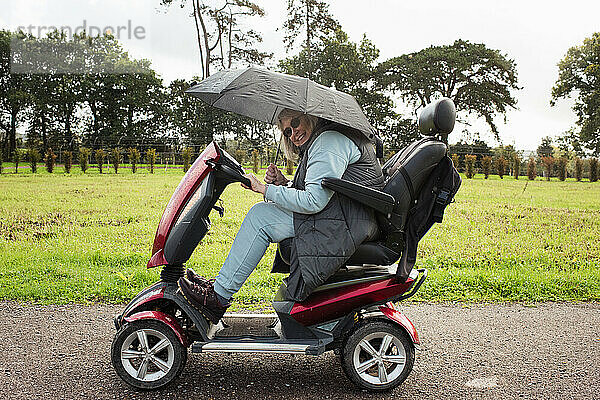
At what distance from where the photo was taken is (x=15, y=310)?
16.8 ft

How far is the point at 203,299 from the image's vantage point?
3.52 meters

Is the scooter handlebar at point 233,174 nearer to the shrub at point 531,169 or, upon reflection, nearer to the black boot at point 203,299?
the black boot at point 203,299

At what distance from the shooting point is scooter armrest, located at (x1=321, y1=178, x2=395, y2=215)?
3.34 m

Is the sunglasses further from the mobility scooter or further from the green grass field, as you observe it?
the green grass field

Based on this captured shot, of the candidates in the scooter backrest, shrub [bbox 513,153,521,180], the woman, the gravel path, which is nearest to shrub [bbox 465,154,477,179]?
shrub [bbox 513,153,521,180]

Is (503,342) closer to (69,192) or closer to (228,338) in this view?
(228,338)

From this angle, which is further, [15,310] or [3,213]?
[3,213]

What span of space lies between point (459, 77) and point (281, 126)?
39849 mm

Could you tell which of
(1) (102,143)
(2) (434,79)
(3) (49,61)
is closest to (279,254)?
(2) (434,79)

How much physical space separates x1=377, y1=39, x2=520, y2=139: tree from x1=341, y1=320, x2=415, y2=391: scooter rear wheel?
1537 inches

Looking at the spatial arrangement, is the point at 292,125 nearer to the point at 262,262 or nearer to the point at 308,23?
the point at 262,262

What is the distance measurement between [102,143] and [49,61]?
782 centimetres

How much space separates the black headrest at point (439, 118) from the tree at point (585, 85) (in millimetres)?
40762

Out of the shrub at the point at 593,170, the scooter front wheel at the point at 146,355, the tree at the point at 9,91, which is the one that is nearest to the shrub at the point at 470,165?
the shrub at the point at 593,170
